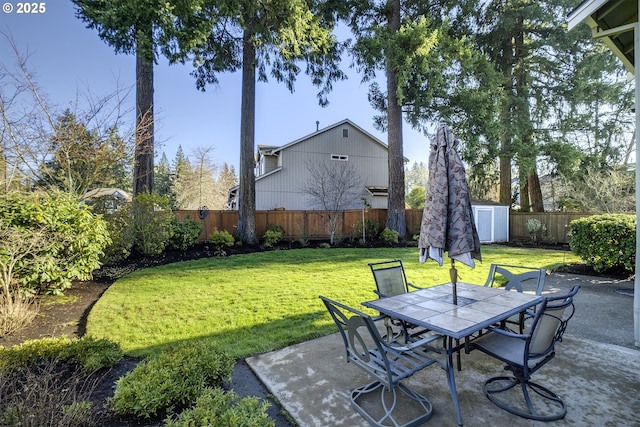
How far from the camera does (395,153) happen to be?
13.5 m

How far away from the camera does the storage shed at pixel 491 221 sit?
1413 cm

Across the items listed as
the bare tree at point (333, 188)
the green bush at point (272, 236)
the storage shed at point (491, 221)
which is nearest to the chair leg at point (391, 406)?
the green bush at point (272, 236)

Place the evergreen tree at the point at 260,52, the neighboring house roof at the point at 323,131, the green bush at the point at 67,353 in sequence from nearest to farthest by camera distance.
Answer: the green bush at the point at 67,353 < the evergreen tree at the point at 260,52 < the neighboring house roof at the point at 323,131

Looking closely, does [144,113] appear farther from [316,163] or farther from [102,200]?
[316,163]

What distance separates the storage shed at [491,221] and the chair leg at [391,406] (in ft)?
43.5

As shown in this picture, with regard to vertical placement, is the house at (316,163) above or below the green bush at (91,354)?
above

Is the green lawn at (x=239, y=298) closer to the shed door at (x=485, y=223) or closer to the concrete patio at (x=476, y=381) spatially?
the concrete patio at (x=476, y=381)


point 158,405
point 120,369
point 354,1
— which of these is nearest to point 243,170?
point 354,1

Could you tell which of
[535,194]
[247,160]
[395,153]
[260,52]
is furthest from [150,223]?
[535,194]

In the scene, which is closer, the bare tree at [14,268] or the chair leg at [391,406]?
the chair leg at [391,406]

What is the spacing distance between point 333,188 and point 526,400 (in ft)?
42.0

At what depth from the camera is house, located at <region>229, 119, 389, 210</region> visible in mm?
16781

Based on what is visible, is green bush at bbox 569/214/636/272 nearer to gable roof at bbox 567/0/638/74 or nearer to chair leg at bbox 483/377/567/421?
gable roof at bbox 567/0/638/74

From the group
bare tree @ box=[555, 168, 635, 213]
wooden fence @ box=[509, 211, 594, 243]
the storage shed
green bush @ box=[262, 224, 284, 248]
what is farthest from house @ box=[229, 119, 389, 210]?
bare tree @ box=[555, 168, 635, 213]
